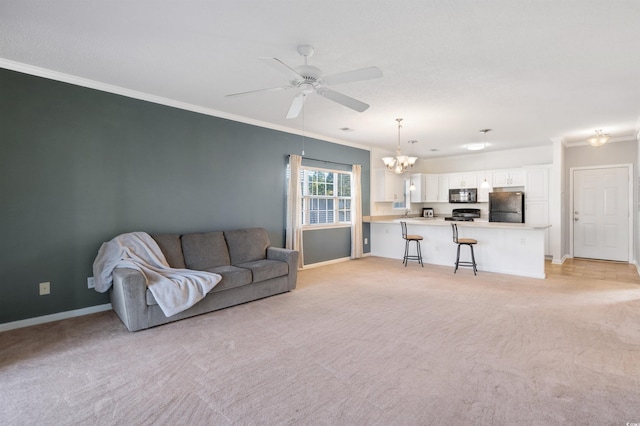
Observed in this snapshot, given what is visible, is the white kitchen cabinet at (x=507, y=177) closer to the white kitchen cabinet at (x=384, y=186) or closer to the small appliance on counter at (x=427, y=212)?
the small appliance on counter at (x=427, y=212)

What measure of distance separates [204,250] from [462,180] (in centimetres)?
686

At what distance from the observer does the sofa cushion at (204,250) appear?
4.21 metres

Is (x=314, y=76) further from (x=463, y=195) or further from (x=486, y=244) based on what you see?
(x=463, y=195)

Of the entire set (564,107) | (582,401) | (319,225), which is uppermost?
(564,107)

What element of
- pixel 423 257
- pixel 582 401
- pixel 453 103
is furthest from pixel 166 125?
pixel 423 257

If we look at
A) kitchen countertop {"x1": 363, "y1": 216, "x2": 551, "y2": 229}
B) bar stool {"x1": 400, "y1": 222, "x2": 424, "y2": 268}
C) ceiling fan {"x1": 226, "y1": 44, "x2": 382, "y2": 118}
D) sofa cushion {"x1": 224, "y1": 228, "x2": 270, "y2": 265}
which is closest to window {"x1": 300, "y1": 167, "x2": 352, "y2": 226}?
kitchen countertop {"x1": 363, "y1": 216, "x2": 551, "y2": 229}

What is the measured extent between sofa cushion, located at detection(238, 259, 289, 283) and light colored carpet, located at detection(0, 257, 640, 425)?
14.1 inches

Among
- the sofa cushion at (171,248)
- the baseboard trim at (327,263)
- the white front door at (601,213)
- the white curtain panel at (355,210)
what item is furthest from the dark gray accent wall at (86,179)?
the white front door at (601,213)

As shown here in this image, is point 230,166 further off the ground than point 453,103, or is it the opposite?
point 453,103

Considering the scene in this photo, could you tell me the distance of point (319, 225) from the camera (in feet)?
21.5

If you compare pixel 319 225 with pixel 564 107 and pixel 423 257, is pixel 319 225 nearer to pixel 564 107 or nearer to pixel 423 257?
pixel 423 257

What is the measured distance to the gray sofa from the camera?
3209 mm

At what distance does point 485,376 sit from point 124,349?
302 cm

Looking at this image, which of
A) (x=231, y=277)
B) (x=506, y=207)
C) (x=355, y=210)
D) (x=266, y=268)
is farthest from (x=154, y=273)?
(x=506, y=207)
